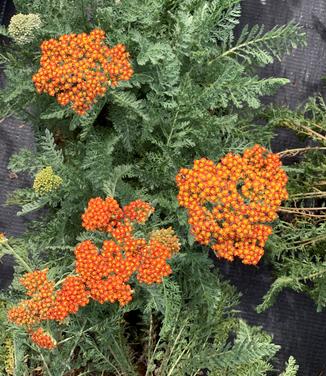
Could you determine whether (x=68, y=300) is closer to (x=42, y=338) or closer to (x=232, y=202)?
(x=42, y=338)

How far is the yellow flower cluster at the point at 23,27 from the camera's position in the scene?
5.56ft

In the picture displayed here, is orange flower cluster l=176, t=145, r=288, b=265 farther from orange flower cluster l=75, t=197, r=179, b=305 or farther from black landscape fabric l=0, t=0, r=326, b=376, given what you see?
black landscape fabric l=0, t=0, r=326, b=376

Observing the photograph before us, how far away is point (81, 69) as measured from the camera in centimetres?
157

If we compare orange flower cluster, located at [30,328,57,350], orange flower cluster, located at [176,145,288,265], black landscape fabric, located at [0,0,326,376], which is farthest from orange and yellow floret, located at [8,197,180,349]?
black landscape fabric, located at [0,0,326,376]

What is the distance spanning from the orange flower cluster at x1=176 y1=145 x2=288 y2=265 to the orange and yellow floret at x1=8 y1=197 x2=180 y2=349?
13 cm

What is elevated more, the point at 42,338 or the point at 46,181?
the point at 46,181

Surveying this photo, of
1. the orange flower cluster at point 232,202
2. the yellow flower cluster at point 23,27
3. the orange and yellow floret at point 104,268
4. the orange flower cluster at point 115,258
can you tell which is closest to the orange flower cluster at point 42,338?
the orange and yellow floret at point 104,268

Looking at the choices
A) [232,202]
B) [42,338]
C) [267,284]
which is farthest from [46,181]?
[267,284]

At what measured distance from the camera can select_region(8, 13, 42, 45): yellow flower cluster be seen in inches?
66.7

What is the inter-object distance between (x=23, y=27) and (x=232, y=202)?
945 mm

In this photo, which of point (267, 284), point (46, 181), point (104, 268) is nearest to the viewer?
point (104, 268)

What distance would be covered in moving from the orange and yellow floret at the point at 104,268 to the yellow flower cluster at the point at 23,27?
66 cm

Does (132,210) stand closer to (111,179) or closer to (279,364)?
(111,179)

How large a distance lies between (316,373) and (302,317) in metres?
0.30
